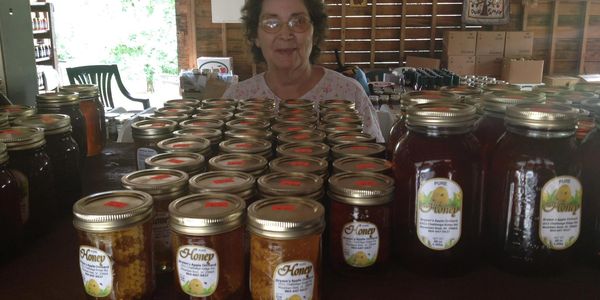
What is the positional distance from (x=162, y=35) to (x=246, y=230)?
9415mm

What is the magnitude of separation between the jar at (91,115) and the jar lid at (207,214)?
0.92m

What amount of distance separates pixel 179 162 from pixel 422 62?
5417 mm

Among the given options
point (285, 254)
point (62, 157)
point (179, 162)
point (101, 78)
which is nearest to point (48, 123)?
point (62, 157)

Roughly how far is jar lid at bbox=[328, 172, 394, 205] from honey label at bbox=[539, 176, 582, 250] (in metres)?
0.23

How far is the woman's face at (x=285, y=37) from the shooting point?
2.26 m

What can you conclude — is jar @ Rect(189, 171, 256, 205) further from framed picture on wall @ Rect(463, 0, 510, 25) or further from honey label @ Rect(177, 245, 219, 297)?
framed picture on wall @ Rect(463, 0, 510, 25)

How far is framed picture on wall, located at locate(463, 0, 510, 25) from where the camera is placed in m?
6.34

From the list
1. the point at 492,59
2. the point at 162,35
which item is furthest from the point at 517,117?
the point at 162,35

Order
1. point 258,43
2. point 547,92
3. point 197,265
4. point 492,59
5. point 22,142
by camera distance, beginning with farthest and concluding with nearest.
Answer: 1. point 492,59
2. point 258,43
3. point 547,92
4. point 22,142
5. point 197,265

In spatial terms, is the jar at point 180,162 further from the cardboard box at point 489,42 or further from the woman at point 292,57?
the cardboard box at point 489,42

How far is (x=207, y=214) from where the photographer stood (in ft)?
2.37

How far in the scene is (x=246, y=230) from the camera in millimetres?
780

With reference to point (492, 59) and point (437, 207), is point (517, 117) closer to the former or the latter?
point (437, 207)

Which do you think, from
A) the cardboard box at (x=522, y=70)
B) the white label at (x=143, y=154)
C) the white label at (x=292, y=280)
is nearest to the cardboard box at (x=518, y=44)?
the cardboard box at (x=522, y=70)
